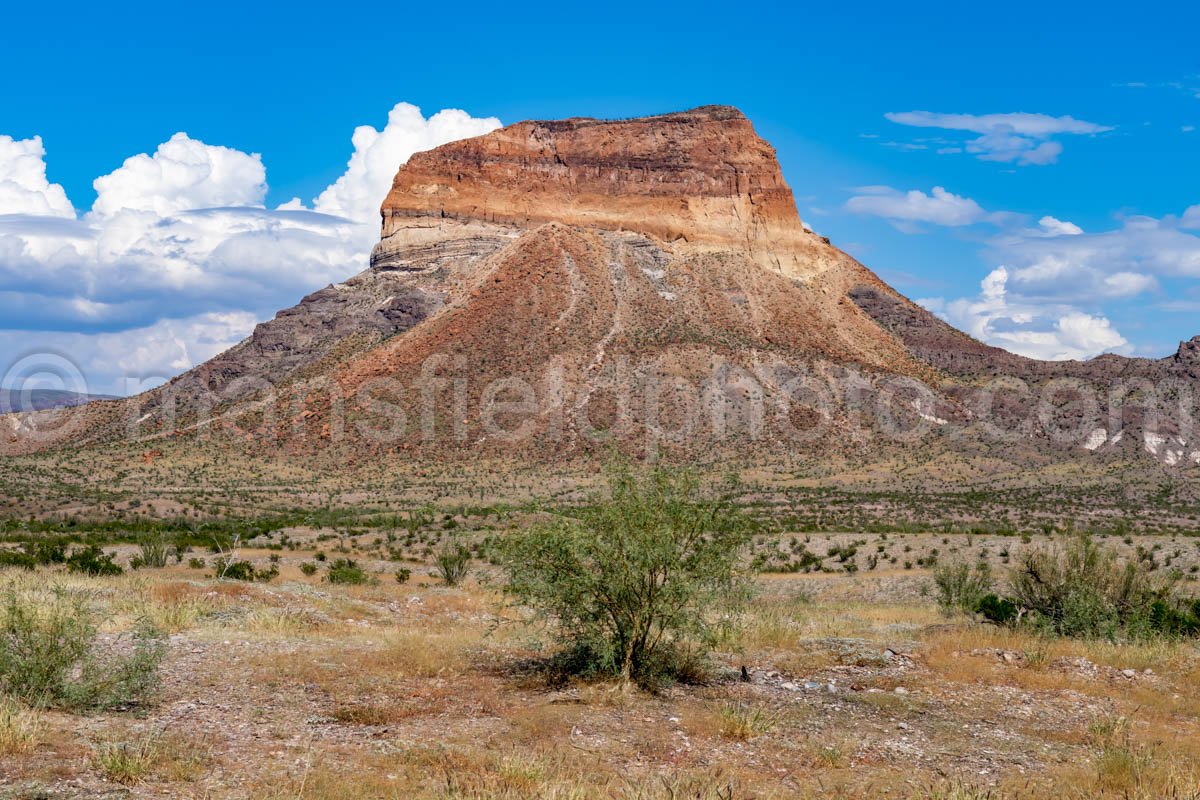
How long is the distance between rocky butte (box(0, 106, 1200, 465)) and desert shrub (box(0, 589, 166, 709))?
193 feet

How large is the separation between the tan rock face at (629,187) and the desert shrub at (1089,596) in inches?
3191

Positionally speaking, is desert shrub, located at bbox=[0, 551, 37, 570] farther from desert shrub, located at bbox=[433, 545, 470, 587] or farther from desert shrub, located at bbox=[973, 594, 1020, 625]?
desert shrub, located at bbox=[973, 594, 1020, 625]

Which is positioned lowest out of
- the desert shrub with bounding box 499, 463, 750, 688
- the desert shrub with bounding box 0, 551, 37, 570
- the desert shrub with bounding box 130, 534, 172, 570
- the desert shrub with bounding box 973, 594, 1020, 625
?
the desert shrub with bounding box 973, 594, 1020, 625

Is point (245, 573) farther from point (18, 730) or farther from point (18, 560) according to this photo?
point (18, 730)

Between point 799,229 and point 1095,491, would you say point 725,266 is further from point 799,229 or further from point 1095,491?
point 1095,491

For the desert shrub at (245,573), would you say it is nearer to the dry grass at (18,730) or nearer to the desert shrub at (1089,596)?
the dry grass at (18,730)

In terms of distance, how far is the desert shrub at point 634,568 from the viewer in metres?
11.3

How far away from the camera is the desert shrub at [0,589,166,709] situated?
9477 mm

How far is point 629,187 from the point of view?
101688mm

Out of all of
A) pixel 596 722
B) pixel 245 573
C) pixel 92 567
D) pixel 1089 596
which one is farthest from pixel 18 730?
pixel 245 573

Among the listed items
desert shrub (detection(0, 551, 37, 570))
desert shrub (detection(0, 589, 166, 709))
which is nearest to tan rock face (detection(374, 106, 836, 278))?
desert shrub (detection(0, 551, 37, 570))

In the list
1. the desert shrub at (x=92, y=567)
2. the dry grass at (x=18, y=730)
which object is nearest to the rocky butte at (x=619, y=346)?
the desert shrub at (x=92, y=567)

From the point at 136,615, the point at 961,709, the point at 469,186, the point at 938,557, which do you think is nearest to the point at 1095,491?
the point at 938,557

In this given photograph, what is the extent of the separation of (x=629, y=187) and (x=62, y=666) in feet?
314
